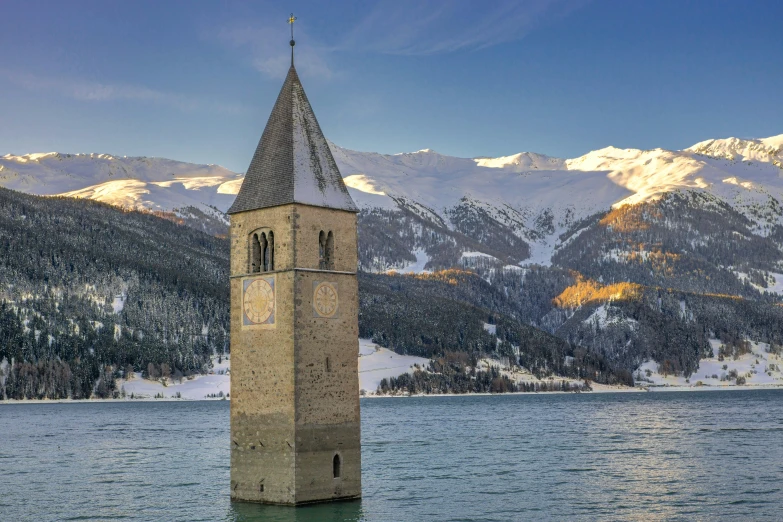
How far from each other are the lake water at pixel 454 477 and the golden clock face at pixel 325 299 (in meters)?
10.5

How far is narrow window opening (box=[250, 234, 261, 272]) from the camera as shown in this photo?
210 feet

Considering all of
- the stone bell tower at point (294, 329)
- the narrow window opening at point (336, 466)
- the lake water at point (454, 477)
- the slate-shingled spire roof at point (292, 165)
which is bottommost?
the lake water at point (454, 477)

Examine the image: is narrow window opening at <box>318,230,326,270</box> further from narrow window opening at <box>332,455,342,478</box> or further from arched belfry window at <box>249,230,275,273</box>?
narrow window opening at <box>332,455,342,478</box>

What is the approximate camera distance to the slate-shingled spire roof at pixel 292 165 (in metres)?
63.3

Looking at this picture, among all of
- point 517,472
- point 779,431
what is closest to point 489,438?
point 779,431

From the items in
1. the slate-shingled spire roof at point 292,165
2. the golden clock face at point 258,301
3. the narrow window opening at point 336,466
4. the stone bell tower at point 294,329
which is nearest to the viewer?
the stone bell tower at point 294,329

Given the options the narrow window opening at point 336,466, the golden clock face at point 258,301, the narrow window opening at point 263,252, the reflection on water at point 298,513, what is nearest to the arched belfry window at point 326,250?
the narrow window opening at point 263,252

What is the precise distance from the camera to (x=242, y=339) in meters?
63.5

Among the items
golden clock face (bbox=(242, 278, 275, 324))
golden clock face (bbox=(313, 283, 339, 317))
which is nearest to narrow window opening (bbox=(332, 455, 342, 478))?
golden clock face (bbox=(313, 283, 339, 317))

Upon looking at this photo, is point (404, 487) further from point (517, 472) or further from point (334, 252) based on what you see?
point (334, 252)

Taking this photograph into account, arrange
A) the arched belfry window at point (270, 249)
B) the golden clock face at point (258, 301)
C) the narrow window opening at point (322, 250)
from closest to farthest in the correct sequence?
the golden clock face at point (258, 301)
the arched belfry window at point (270, 249)
the narrow window opening at point (322, 250)

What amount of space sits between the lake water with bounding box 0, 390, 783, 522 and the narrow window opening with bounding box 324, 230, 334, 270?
13.2 m

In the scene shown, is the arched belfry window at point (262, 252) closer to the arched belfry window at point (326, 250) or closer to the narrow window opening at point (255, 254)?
the narrow window opening at point (255, 254)

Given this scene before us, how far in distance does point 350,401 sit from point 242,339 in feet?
23.0
